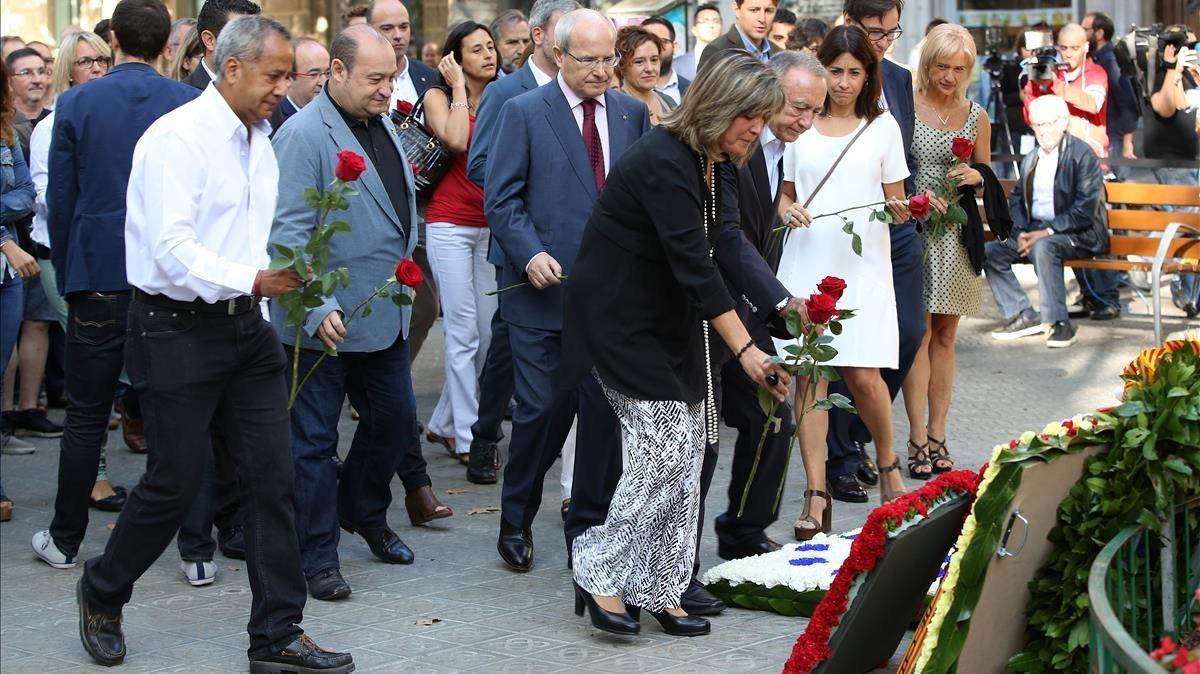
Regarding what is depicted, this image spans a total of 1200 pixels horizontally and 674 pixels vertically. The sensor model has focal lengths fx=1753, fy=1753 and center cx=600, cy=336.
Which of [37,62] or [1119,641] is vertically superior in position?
[37,62]

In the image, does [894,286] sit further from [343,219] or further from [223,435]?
[223,435]

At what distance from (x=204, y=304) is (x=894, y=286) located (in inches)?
137

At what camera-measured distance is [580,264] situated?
563 cm

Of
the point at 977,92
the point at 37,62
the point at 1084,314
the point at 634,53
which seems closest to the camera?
the point at 634,53

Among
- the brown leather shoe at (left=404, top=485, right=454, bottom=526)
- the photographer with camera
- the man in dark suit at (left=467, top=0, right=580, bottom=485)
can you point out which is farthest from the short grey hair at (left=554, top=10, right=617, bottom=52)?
the photographer with camera

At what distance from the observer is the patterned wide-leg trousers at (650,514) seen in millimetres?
5543

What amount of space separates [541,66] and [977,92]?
1066cm

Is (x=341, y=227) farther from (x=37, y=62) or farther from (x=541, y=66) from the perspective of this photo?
(x=37, y=62)

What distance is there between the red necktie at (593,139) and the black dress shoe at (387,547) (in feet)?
5.25

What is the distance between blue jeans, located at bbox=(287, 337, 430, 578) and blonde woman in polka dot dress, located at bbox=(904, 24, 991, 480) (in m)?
2.56

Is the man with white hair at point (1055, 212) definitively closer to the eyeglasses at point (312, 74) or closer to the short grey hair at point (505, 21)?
the short grey hair at point (505, 21)

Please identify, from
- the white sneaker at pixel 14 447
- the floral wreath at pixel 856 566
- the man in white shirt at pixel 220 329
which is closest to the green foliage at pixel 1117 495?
the floral wreath at pixel 856 566

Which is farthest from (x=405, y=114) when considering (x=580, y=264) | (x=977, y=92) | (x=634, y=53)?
(x=977, y=92)

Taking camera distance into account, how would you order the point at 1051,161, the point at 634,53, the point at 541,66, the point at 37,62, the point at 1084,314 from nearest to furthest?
the point at 541,66, the point at 634,53, the point at 37,62, the point at 1051,161, the point at 1084,314
